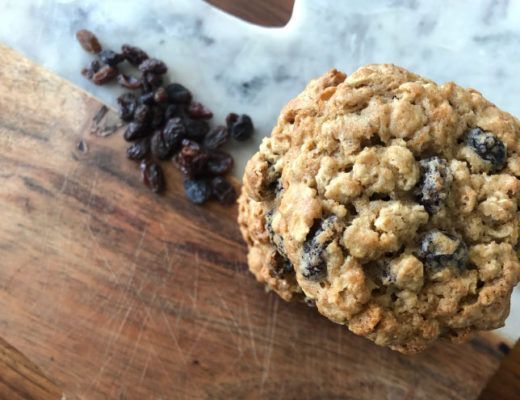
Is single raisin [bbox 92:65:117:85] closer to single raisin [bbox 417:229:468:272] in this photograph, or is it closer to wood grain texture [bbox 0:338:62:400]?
wood grain texture [bbox 0:338:62:400]

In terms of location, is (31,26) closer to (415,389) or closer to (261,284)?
(261,284)

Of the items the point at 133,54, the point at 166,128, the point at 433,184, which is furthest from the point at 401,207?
the point at 133,54

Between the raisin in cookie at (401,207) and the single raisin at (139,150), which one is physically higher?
the raisin in cookie at (401,207)

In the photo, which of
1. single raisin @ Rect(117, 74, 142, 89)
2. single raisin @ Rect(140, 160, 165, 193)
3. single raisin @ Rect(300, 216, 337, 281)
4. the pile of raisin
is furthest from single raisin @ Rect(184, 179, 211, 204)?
single raisin @ Rect(300, 216, 337, 281)

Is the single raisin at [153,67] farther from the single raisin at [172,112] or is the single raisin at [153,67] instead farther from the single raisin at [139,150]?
the single raisin at [139,150]

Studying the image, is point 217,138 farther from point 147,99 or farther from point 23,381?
point 23,381

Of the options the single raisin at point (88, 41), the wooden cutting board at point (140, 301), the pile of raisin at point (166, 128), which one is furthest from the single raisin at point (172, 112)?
the single raisin at point (88, 41)

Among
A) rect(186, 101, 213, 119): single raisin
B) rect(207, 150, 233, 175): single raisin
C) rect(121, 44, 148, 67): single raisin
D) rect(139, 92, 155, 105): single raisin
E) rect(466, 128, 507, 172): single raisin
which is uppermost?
rect(466, 128, 507, 172): single raisin
